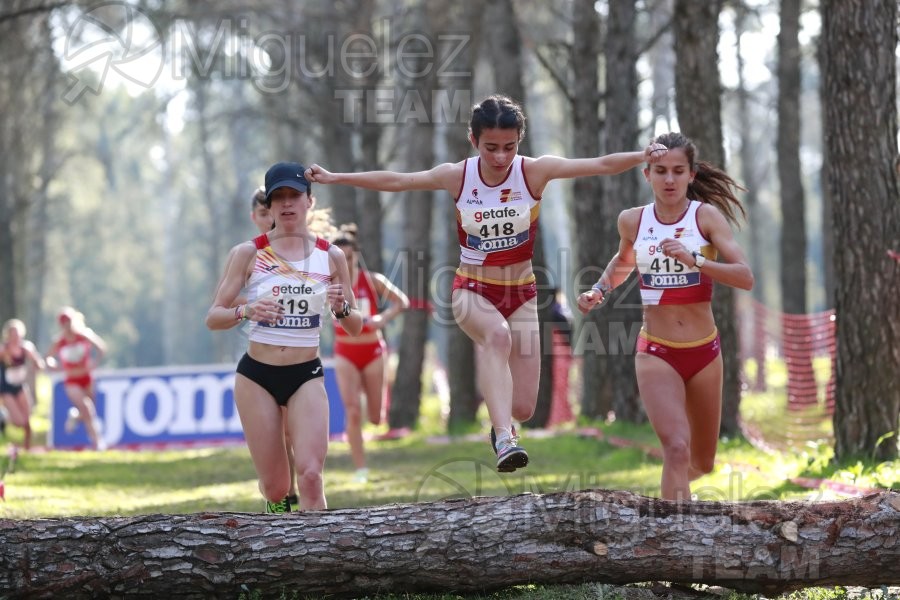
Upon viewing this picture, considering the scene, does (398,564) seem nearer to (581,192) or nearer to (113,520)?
(113,520)

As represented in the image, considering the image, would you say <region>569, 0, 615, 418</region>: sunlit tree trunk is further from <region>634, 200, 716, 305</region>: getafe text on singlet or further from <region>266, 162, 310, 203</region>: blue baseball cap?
<region>266, 162, 310, 203</region>: blue baseball cap

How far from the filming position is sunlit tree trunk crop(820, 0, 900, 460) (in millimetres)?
9469

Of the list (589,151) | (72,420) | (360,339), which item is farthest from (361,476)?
(72,420)

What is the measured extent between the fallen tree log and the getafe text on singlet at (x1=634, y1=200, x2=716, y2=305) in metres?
1.44

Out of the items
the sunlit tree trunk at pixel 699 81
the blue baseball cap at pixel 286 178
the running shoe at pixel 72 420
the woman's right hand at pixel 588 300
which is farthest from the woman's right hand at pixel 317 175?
the running shoe at pixel 72 420

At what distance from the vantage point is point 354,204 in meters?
22.7

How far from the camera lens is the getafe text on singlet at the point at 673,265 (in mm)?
6742

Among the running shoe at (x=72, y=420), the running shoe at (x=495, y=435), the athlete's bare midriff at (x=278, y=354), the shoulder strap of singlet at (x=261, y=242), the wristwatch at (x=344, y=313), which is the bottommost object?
the running shoe at (x=72, y=420)

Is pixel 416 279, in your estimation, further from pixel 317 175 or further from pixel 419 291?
pixel 317 175

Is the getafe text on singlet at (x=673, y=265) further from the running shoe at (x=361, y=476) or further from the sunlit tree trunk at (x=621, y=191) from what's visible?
the sunlit tree trunk at (x=621, y=191)

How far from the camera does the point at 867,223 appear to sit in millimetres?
9570

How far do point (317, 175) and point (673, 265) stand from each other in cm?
206

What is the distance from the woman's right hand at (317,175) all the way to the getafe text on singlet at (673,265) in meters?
1.80

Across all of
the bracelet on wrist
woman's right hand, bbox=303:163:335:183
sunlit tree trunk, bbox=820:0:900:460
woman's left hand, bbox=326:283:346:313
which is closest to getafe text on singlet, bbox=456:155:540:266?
the bracelet on wrist
